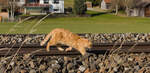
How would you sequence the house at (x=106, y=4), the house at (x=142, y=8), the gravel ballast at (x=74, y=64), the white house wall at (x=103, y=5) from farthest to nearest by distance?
1. the white house wall at (x=103, y=5)
2. the house at (x=106, y=4)
3. the house at (x=142, y=8)
4. the gravel ballast at (x=74, y=64)

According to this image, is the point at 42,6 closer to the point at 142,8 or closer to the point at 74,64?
Answer: the point at 142,8

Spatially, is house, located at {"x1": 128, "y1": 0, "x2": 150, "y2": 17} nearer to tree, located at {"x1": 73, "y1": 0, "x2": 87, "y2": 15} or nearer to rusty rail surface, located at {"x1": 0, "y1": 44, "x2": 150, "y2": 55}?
tree, located at {"x1": 73, "y1": 0, "x2": 87, "y2": 15}

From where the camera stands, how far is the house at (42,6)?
69812 mm

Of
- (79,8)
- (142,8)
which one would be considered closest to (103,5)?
(142,8)

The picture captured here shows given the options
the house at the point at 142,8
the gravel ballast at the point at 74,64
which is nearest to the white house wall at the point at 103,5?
the house at the point at 142,8

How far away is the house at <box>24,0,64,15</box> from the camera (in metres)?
69.8

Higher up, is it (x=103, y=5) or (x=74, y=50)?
(x=103, y=5)

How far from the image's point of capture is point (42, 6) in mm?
69250

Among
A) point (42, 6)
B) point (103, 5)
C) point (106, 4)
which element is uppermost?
point (106, 4)

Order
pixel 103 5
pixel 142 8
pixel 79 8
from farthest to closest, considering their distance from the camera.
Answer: pixel 103 5, pixel 142 8, pixel 79 8

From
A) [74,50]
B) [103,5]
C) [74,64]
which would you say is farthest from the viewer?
[103,5]

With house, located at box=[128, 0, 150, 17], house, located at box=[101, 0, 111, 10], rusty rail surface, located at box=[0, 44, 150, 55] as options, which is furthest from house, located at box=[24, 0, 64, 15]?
rusty rail surface, located at box=[0, 44, 150, 55]

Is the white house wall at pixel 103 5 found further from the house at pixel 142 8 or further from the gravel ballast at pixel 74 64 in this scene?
the gravel ballast at pixel 74 64

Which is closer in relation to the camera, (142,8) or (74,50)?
(74,50)
